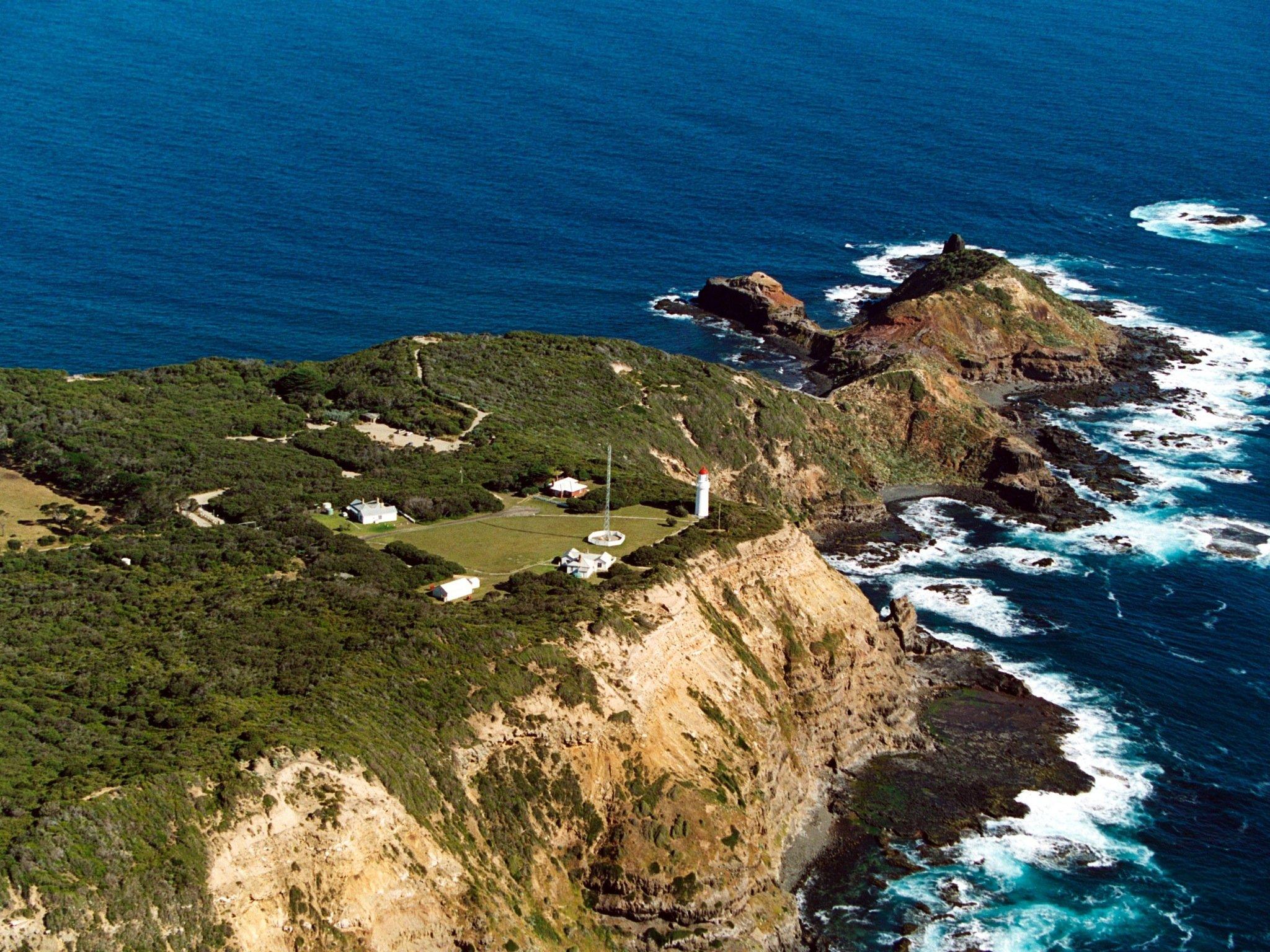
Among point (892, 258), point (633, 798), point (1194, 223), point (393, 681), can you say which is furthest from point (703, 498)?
point (1194, 223)

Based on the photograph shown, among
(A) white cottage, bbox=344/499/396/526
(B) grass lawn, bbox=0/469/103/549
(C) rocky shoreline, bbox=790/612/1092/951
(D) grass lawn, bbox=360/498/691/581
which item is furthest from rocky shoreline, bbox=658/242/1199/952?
(B) grass lawn, bbox=0/469/103/549

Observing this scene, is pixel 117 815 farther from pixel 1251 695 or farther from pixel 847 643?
pixel 1251 695

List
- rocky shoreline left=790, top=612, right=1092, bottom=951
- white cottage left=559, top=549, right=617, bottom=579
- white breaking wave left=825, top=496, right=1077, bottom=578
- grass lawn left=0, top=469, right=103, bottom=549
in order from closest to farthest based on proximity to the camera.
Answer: rocky shoreline left=790, top=612, right=1092, bottom=951 < white cottage left=559, top=549, right=617, bottom=579 < grass lawn left=0, top=469, right=103, bottom=549 < white breaking wave left=825, top=496, right=1077, bottom=578

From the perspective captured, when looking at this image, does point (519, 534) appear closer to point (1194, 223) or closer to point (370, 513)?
point (370, 513)

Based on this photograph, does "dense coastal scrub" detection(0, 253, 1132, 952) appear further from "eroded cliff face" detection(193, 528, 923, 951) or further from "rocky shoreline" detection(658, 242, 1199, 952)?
"rocky shoreline" detection(658, 242, 1199, 952)

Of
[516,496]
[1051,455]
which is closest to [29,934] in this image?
[516,496]

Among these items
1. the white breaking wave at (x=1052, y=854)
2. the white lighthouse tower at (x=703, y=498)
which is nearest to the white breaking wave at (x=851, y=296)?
the white breaking wave at (x=1052, y=854)
